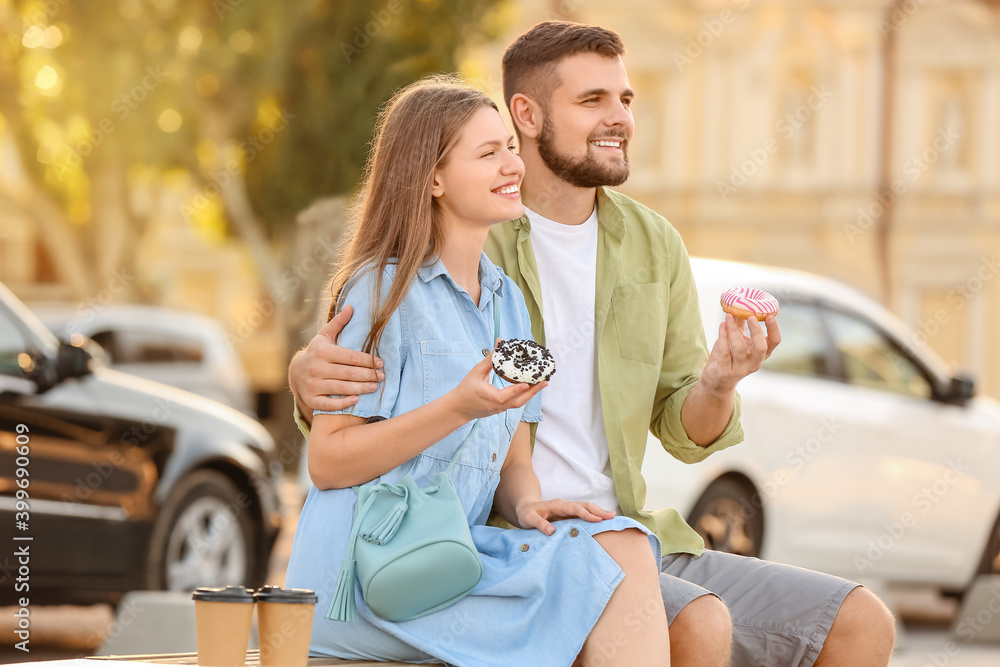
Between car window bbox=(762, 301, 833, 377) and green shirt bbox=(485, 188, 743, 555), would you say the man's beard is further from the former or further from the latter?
car window bbox=(762, 301, 833, 377)

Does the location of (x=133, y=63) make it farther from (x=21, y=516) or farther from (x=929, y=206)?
(x=929, y=206)

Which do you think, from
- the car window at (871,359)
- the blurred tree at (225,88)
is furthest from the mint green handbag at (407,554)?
the blurred tree at (225,88)

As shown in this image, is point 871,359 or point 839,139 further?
point 839,139

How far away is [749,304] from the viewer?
306cm

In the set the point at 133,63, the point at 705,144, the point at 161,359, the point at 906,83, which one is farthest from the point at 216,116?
the point at 906,83

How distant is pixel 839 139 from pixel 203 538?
76.0ft

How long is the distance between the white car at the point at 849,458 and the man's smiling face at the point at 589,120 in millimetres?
4049

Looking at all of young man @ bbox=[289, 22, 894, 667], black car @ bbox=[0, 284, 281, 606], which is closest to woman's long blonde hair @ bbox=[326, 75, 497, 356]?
young man @ bbox=[289, 22, 894, 667]

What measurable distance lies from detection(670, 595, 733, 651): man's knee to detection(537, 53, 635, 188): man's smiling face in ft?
3.61

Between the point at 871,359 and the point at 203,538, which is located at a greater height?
the point at 871,359

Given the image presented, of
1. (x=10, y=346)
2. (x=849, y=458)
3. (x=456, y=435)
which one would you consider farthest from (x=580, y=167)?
(x=849, y=458)

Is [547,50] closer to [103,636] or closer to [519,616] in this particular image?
[519,616]

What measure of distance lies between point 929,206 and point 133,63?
16697mm

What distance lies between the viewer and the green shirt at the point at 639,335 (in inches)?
127
